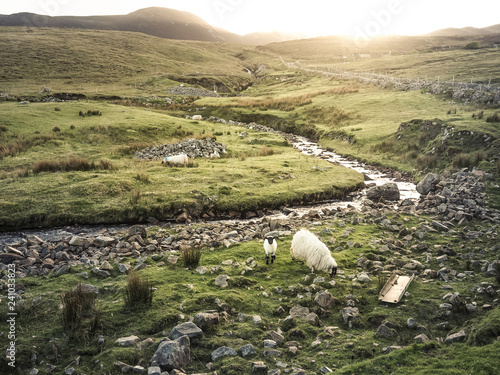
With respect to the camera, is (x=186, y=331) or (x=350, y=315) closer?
(x=186, y=331)

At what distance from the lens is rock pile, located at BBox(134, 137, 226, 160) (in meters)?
25.2

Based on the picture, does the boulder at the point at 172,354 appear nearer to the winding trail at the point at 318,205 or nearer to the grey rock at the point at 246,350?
the grey rock at the point at 246,350

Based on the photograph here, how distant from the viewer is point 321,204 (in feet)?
62.2

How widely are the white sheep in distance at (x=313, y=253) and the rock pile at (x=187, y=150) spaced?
53.3 feet

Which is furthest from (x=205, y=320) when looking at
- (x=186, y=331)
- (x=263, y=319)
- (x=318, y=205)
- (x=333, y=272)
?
(x=318, y=205)

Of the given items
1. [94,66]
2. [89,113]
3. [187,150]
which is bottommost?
[187,150]

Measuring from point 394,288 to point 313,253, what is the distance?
2.55 m

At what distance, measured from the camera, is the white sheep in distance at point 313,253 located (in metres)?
9.96

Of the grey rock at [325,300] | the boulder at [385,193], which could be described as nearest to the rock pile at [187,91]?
the boulder at [385,193]

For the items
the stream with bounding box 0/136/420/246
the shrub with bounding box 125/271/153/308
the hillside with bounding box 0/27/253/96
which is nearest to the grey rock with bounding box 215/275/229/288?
the shrub with bounding box 125/271/153/308

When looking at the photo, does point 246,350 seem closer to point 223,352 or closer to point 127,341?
point 223,352

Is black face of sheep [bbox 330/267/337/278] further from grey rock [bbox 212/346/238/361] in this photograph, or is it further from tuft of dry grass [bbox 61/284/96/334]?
tuft of dry grass [bbox 61/284/96/334]

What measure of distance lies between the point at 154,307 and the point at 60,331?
204cm

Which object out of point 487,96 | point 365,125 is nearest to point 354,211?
point 365,125
